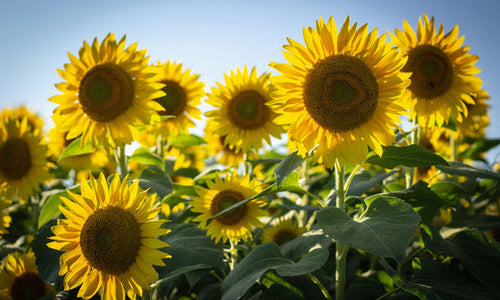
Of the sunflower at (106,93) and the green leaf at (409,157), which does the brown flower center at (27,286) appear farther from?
the green leaf at (409,157)

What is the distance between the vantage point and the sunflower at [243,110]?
356 centimetres

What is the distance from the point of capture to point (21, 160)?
3371 millimetres

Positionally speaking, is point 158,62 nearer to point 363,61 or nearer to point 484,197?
point 363,61

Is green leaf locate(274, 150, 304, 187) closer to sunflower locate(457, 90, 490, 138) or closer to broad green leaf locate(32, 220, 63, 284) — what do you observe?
broad green leaf locate(32, 220, 63, 284)

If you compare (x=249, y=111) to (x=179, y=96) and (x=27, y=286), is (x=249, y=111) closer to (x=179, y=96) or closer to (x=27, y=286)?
(x=179, y=96)

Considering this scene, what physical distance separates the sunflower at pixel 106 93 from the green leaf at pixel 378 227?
1423 mm

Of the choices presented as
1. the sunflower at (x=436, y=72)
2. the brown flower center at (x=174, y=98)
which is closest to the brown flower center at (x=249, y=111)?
the brown flower center at (x=174, y=98)

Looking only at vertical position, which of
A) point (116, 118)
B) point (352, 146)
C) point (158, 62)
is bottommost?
point (352, 146)

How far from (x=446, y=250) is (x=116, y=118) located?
2.16m

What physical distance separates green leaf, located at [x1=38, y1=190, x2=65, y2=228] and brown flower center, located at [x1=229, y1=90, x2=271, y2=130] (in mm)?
1751

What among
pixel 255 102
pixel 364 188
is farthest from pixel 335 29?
pixel 255 102

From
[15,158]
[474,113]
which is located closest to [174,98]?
[15,158]

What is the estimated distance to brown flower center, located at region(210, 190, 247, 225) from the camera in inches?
105

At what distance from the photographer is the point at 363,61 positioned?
1919mm
